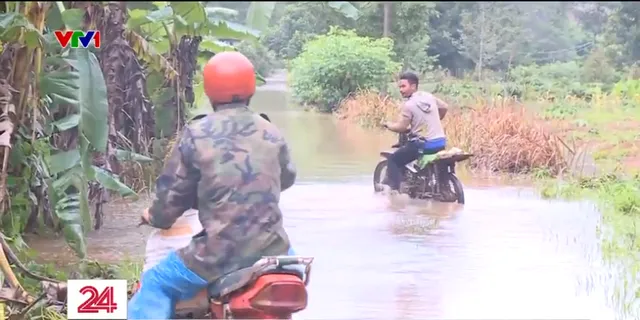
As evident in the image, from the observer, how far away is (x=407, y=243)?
20.9 ft

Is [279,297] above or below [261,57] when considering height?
below

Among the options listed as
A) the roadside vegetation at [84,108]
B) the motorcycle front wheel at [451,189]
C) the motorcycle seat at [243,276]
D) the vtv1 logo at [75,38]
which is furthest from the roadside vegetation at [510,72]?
the motorcycle seat at [243,276]

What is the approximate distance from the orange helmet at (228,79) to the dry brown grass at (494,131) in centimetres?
221

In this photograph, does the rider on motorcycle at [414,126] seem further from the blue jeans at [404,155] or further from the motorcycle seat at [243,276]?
the motorcycle seat at [243,276]

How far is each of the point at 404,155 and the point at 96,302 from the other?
3777 millimetres

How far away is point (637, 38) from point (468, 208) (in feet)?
6.76

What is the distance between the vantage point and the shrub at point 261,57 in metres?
5.34

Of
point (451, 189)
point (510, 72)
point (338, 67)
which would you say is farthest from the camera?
point (451, 189)

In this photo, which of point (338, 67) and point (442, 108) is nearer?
point (338, 67)

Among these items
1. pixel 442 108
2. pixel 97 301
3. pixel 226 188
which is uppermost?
pixel 226 188

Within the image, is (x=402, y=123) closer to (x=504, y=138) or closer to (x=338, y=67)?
(x=504, y=138)

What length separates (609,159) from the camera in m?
6.00

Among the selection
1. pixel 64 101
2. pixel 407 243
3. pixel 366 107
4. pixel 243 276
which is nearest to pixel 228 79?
pixel 243 276

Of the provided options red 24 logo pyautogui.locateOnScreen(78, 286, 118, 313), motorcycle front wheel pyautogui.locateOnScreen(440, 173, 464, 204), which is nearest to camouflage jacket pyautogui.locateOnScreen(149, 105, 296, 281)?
red 24 logo pyautogui.locateOnScreen(78, 286, 118, 313)
